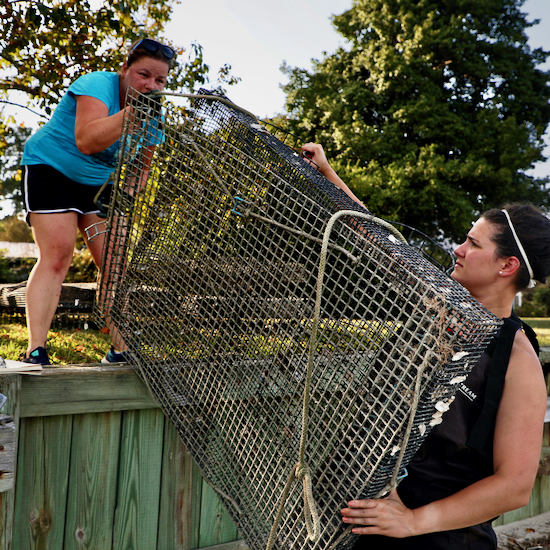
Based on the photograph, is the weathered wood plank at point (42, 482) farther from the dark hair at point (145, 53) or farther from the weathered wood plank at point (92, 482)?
the dark hair at point (145, 53)

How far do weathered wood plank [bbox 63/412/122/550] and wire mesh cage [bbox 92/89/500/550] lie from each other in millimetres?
330

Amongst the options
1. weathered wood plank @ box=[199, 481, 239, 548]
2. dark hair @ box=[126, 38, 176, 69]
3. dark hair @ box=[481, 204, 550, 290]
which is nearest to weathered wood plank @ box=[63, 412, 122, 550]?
weathered wood plank @ box=[199, 481, 239, 548]

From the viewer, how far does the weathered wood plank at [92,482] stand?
1.99 metres

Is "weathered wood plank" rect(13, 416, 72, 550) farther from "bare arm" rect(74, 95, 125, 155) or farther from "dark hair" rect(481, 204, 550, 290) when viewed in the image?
"dark hair" rect(481, 204, 550, 290)

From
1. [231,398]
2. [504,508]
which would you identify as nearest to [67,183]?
[231,398]

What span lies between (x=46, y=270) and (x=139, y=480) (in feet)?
3.40

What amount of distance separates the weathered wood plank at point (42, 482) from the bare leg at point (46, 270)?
387 mm

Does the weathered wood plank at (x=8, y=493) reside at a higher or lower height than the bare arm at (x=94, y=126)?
lower

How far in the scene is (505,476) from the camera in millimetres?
1484

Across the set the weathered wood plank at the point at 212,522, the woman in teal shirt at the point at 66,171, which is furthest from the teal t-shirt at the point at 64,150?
the weathered wood plank at the point at 212,522

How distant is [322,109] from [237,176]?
17.5 metres

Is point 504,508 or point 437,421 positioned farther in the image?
point 504,508

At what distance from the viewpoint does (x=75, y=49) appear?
5.09 metres

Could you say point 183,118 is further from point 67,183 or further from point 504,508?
point 504,508
